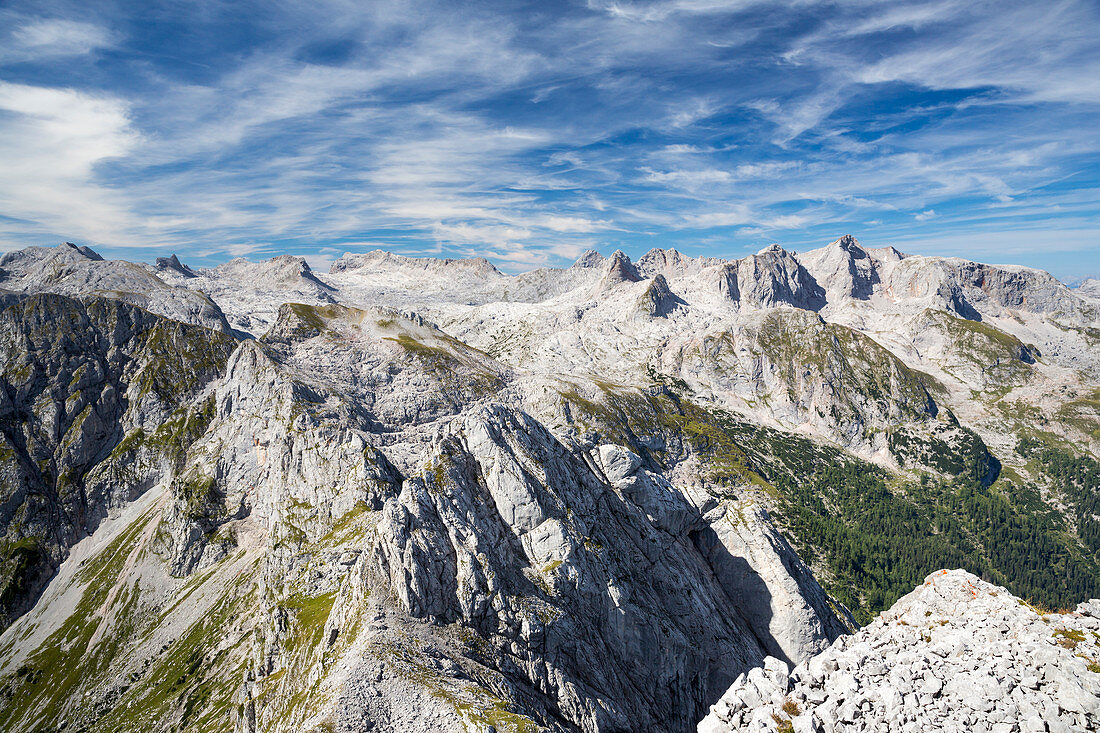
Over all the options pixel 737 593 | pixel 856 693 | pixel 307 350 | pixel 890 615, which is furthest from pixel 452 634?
pixel 307 350

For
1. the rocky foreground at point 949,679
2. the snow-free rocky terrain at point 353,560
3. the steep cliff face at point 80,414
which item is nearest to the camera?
the rocky foreground at point 949,679

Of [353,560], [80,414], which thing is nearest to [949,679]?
[353,560]

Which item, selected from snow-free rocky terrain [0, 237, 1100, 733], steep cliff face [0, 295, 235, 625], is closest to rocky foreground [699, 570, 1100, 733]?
snow-free rocky terrain [0, 237, 1100, 733]

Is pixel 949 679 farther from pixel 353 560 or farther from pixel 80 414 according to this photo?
pixel 80 414

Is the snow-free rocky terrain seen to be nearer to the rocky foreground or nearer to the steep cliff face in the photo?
the rocky foreground

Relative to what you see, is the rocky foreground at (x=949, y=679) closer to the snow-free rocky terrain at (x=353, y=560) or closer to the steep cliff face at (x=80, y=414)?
the snow-free rocky terrain at (x=353, y=560)

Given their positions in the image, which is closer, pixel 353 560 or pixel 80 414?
pixel 353 560

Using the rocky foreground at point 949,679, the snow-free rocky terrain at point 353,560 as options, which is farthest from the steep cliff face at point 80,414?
the rocky foreground at point 949,679

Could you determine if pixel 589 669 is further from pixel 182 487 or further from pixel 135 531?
pixel 135 531
